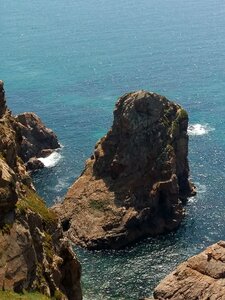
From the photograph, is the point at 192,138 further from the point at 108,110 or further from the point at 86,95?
the point at 86,95

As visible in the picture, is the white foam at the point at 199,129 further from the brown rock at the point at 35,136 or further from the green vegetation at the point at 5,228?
the green vegetation at the point at 5,228

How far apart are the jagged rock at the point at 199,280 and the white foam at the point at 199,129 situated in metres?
77.8

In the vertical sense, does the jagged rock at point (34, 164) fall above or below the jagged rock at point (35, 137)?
below

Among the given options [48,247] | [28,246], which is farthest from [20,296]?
[48,247]

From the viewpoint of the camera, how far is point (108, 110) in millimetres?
171000

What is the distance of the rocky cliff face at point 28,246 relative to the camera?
124ft

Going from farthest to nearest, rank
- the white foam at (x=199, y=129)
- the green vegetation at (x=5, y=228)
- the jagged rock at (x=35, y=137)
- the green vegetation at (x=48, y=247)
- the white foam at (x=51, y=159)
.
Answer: the white foam at (x=199, y=129), the jagged rock at (x=35, y=137), the white foam at (x=51, y=159), the green vegetation at (x=48, y=247), the green vegetation at (x=5, y=228)

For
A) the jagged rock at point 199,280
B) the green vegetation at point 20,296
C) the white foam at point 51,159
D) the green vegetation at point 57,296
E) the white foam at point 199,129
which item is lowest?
the white foam at point 51,159

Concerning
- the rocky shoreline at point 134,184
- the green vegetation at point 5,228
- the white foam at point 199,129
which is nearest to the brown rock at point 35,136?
the rocky shoreline at point 134,184

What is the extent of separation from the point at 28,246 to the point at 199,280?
119ft

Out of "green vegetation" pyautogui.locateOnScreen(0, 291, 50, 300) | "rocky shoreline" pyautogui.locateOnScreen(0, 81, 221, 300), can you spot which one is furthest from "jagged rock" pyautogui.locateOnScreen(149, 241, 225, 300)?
"green vegetation" pyautogui.locateOnScreen(0, 291, 50, 300)

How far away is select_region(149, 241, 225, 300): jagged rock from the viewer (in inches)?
2717

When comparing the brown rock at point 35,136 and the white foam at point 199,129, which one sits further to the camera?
the white foam at point 199,129

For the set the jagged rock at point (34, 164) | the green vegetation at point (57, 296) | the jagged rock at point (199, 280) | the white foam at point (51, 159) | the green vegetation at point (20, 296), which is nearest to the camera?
the green vegetation at point (20, 296)
